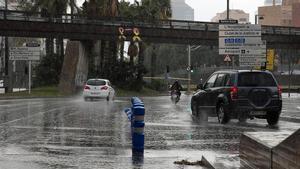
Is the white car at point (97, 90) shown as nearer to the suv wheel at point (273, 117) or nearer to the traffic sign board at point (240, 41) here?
the traffic sign board at point (240, 41)

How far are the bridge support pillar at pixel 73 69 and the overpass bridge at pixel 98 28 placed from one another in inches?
81.6

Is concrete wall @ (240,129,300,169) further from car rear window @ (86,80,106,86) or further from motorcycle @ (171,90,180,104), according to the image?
car rear window @ (86,80,106,86)

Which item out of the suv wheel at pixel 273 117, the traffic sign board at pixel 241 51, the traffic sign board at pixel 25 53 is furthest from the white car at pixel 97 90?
the suv wheel at pixel 273 117

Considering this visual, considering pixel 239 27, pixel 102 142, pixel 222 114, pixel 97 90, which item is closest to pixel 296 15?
pixel 97 90

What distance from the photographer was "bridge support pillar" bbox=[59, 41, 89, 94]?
190 feet

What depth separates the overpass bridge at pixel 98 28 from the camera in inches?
2202

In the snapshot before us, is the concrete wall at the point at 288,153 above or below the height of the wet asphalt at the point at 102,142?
above

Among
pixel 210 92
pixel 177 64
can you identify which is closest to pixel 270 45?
pixel 210 92

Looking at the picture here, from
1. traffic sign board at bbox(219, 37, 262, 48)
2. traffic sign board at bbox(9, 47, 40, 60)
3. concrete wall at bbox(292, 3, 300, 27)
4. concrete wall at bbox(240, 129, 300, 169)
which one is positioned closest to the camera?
concrete wall at bbox(240, 129, 300, 169)

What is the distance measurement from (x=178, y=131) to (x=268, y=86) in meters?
4.15

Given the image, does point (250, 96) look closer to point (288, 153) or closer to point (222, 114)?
point (222, 114)

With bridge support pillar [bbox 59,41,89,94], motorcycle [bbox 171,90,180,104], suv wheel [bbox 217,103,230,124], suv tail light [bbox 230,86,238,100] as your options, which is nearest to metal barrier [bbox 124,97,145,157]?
suv tail light [bbox 230,86,238,100]

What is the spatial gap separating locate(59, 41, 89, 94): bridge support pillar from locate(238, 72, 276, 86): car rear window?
127 feet

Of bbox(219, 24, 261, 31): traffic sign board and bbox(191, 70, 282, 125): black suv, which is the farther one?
bbox(219, 24, 261, 31): traffic sign board
